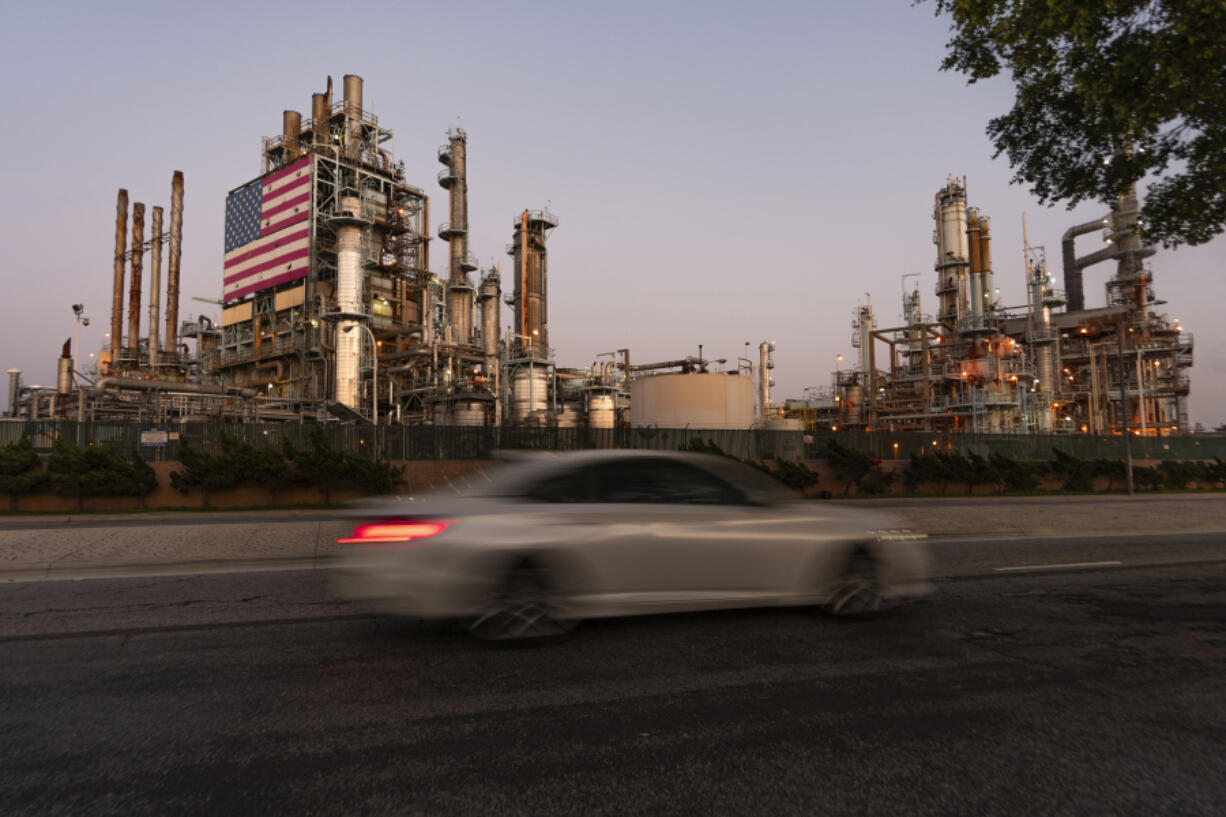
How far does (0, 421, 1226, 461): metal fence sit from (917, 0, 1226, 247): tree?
14.6 meters

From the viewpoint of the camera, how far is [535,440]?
27797 millimetres

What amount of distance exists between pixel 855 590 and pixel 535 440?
22288 mm

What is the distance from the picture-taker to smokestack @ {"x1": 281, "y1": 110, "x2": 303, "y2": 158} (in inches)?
2023

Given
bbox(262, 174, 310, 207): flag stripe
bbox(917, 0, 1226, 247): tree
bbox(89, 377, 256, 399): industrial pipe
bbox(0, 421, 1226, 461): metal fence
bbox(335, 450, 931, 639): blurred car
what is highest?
bbox(262, 174, 310, 207): flag stripe

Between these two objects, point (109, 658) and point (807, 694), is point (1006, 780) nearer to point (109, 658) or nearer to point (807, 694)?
point (807, 694)

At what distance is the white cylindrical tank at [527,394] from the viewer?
43719 mm

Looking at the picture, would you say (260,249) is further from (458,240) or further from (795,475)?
(795,475)

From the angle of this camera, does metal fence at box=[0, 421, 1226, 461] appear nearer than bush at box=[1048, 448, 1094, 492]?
Yes

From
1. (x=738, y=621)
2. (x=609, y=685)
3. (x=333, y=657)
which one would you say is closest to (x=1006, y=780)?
(x=609, y=685)

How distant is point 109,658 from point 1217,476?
44319 mm

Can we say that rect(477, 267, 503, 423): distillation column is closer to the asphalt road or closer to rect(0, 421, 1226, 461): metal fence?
rect(0, 421, 1226, 461): metal fence

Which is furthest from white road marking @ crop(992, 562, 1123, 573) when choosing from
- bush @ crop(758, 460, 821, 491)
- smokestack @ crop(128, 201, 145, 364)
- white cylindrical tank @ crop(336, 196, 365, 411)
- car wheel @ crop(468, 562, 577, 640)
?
smokestack @ crop(128, 201, 145, 364)

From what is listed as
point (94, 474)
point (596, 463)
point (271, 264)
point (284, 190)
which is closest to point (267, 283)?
point (271, 264)

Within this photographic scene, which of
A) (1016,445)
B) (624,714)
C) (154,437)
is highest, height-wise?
(154,437)
